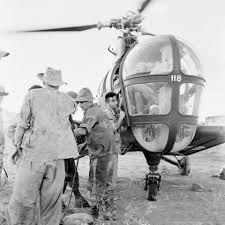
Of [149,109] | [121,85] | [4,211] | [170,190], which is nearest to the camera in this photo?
[4,211]

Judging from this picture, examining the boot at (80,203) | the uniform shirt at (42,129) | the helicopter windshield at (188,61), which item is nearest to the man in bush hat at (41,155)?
the uniform shirt at (42,129)

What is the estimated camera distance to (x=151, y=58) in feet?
20.0

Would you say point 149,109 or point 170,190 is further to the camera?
point 170,190

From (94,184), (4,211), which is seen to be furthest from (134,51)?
(4,211)

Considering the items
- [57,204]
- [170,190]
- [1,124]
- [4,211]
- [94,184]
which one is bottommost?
[170,190]

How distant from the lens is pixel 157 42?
6.20 meters

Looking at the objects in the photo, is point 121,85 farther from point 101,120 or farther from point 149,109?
point 101,120

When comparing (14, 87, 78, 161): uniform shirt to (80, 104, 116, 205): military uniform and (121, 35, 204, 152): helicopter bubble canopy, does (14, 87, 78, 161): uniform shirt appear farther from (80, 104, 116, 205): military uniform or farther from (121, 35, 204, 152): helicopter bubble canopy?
(121, 35, 204, 152): helicopter bubble canopy

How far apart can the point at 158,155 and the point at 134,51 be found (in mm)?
1943

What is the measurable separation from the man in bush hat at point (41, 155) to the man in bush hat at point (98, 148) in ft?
4.09

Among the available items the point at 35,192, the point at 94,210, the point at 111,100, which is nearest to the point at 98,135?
the point at 94,210

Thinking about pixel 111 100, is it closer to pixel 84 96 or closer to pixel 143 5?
pixel 84 96

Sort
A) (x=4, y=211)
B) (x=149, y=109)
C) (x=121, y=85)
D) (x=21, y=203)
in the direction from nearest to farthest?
(x=21, y=203)
(x=4, y=211)
(x=149, y=109)
(x=121, y=85)

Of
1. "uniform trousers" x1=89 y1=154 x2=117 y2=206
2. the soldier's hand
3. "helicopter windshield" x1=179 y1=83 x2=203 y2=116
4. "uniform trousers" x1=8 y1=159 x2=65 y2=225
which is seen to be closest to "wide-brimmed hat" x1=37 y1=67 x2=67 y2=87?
"uniform trousers" x1=8 y1=159 x2=65 y2=225
